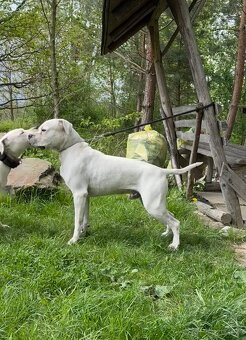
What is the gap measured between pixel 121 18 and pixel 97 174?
2121 mm

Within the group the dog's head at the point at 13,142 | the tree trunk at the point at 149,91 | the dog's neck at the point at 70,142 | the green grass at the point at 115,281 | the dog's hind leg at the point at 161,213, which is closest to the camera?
the green grass at the point at 115,281

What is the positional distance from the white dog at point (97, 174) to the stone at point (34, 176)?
1788 millimetres

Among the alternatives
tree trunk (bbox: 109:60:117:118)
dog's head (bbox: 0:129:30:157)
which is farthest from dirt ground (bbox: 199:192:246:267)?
tree trunk (bbox: 109:60:117:118)

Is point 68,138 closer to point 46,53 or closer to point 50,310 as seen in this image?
point 50,310

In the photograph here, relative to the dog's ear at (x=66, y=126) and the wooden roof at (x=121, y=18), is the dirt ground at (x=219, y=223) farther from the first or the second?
the wooden roof at (x=121, y=18)

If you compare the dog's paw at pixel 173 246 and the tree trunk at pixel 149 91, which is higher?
the tree trunk at pixel 149 91

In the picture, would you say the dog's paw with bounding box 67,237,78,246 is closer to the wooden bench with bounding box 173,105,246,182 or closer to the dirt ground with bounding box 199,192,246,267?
the dirt ground with bounding box 199,192,246,267

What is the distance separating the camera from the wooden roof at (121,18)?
210 inches

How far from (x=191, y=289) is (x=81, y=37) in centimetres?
1285

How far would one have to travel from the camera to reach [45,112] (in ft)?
45.5

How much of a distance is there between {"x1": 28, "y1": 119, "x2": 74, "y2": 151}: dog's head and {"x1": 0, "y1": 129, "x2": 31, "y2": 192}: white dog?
247 millimetres

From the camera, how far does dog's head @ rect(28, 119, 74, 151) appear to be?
16.0 ft

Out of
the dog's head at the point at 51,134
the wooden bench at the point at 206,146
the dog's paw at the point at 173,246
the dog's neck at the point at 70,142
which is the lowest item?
the dog's paw at the point at 173,246

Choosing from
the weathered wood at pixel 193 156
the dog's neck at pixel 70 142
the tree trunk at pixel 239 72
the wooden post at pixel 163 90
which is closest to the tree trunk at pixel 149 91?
the tree trunk at pixel 239 72
